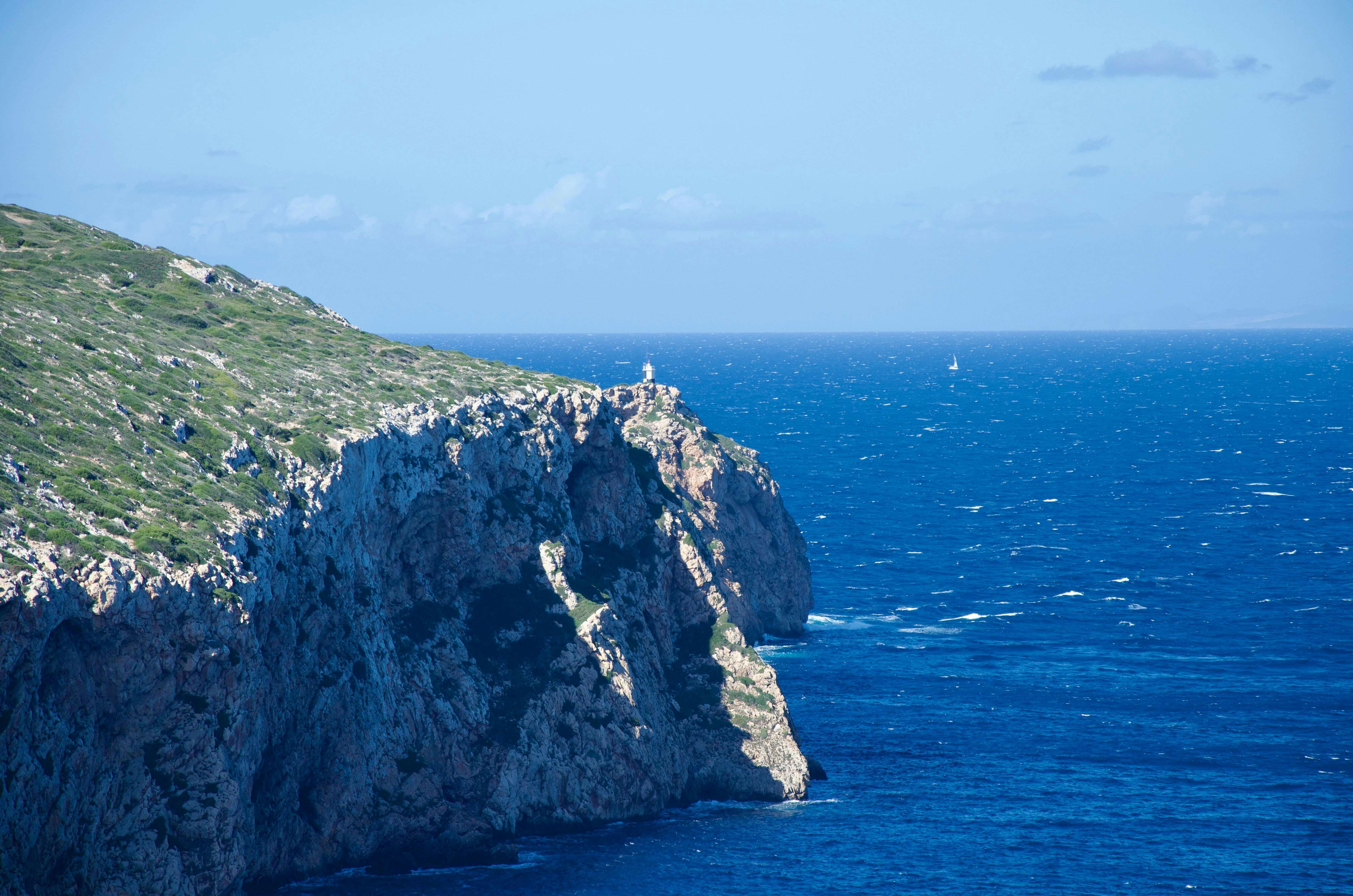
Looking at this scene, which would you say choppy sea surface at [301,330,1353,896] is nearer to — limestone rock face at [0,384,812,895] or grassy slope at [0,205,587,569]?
limestone rock face at [0,384,812,895]

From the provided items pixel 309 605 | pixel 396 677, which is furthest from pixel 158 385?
pixel 396 677

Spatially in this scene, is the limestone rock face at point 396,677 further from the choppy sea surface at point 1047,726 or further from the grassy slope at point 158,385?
the choppy sea surface at point 1047,726

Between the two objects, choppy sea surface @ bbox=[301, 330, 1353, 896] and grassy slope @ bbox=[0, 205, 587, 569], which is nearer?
grassy slope @ bbox=[0, 205, 587, 569]

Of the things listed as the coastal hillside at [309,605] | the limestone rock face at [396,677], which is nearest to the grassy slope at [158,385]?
the coastal hillside at [309,605]

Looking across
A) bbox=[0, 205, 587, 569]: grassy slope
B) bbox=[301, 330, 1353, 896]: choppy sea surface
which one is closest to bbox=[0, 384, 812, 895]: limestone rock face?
bbox=[0, 205, 587, 569]: grassy slope

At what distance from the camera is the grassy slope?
51688mm

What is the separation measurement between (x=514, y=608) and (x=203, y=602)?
2851 centimetres

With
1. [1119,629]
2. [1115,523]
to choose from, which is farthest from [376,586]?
[1115,523]

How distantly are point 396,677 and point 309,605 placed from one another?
756 centimetres

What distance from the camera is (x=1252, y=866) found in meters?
65.2

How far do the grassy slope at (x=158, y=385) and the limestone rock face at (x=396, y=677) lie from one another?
8.58 feet

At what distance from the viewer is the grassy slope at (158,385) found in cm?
5169

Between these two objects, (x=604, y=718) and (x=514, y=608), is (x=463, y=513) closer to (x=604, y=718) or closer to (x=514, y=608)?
(x=514, y=608)

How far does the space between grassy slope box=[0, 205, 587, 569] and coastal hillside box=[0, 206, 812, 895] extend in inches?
9.1
